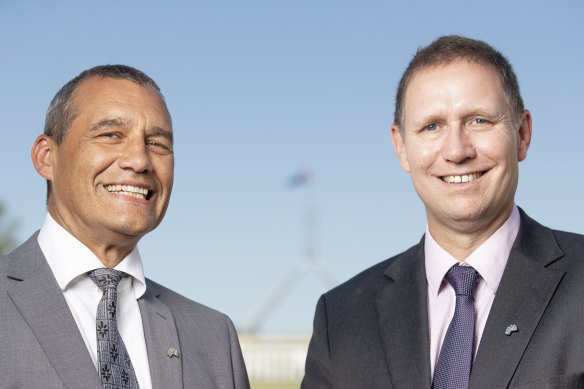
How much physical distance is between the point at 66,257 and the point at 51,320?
426 mm

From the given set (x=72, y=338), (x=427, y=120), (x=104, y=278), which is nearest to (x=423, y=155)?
(x=427, y=120)

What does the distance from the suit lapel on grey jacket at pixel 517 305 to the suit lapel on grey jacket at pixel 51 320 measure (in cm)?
214

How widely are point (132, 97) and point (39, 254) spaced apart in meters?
1.09

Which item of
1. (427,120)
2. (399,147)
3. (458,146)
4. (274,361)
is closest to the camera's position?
(458,146)

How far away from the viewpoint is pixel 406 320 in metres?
4.92

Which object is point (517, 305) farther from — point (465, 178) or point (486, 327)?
point (465, 178)

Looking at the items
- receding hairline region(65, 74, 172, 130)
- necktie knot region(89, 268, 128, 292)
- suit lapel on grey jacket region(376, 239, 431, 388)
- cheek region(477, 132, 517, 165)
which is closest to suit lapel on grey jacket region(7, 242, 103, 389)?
necktie knot region(89, 268, 128, 292)

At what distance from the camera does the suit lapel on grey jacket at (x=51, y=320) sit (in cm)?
433

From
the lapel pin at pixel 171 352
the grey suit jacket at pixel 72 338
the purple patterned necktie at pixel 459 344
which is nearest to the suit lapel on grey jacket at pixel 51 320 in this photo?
the grey suit jacket at pixel 72 338

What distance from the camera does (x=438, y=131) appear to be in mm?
4703

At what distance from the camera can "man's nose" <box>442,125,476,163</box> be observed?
456cm

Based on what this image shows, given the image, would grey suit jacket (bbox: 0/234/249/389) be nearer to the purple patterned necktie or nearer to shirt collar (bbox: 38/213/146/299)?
shirt collar (bbox: 38/213/146/299)

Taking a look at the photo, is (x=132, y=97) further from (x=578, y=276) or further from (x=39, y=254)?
(x=578, y=276)

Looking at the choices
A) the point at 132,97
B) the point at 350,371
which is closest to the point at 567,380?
the point at 350,371
